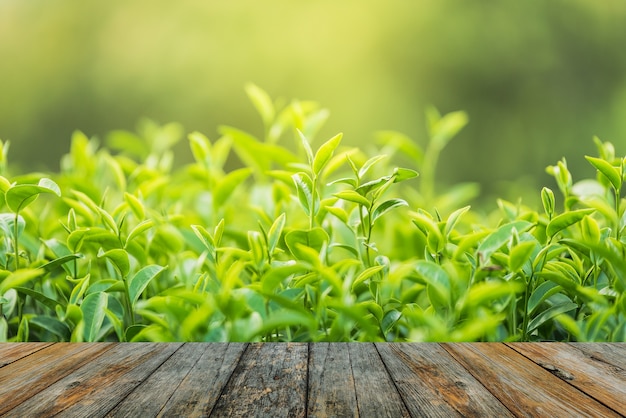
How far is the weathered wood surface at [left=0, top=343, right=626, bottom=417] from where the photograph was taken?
0.68 m

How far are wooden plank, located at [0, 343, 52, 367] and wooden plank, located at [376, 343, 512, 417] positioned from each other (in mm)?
461

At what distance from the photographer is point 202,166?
3.54 ft

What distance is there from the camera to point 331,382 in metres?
0.76

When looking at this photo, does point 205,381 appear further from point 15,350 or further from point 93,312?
point 15,350

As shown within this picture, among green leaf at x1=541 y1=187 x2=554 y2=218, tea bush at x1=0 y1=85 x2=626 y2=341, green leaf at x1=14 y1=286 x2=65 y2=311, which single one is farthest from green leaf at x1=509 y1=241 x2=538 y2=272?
green leaf at x1=14 y1=286 x2=65 y2=311

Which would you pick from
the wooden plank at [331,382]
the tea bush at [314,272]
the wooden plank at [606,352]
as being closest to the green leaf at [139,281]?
the tea bush at [314,272]

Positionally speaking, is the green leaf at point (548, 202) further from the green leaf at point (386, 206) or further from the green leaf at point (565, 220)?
the green leaf at point (386, 206)

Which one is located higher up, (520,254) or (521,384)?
(520,254)

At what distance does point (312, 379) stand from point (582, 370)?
0.33 metres

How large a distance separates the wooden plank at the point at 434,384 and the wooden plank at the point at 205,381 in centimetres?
19

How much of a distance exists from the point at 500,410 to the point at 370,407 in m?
0.13

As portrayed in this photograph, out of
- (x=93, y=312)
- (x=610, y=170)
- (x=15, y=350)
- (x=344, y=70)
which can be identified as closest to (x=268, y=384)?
(x=93, y=312)

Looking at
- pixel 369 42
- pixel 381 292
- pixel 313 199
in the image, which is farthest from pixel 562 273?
pixel 369 42

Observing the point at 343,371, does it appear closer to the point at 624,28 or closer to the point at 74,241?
the point at 74,241
